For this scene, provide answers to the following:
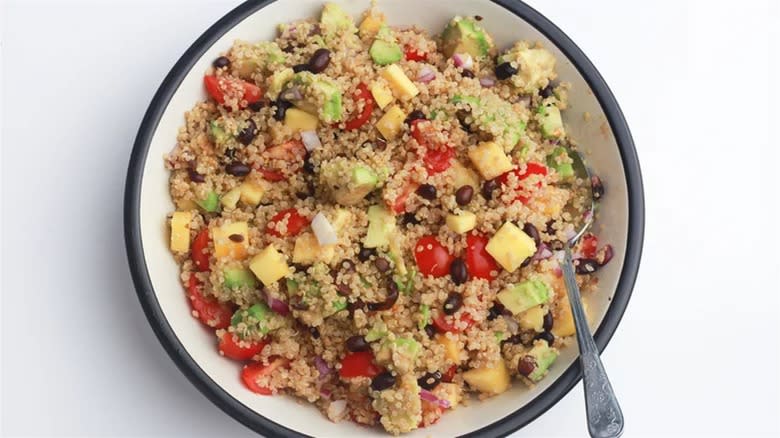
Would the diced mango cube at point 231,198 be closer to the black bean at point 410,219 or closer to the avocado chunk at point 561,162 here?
the black bean at point 410,219

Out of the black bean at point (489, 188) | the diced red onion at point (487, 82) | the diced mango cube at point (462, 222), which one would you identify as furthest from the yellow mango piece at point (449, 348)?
the diced red onion at point (487, 82)

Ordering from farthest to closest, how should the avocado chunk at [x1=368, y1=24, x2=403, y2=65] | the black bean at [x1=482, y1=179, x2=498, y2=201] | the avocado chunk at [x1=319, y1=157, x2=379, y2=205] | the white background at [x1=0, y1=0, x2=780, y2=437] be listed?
1. the white background at [x1=0, y1=0, x2=780, y2=437]
2. the avocado chunk at [x1=368, y1=24, x2=403, y2=65]
3. the black bean at [x1=482, y1=179, x2=498, y2=201]
4. the avocado chunk at [x1=319, y1=157, x2=379, y2=205]

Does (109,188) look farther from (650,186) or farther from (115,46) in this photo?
(650,186)

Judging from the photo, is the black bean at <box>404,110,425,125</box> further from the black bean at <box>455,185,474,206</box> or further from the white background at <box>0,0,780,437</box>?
the white background at <box>0,0,780,437</box>

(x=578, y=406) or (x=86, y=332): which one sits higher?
(x=86, y=332)

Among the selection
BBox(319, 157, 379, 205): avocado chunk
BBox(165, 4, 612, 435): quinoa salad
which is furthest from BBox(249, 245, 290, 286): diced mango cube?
BBox(319, 157, 379, 205): avocado chunk

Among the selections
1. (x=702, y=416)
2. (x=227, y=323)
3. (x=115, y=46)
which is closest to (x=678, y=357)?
(x=702, y=416)

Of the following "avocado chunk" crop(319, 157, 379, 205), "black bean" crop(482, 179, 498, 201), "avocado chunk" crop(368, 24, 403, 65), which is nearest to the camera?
"avocado chunk" crop(319, 157, 379, 205)

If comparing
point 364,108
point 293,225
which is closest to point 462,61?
point 364,108
